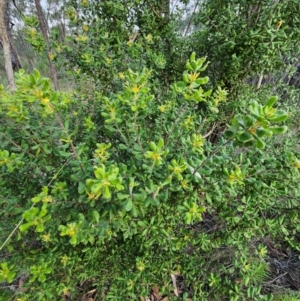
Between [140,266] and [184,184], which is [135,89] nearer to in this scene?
[184,184]

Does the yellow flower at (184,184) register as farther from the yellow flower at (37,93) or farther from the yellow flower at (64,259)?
the yellow flower at (64,259)

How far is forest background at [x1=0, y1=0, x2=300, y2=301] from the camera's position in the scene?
777 millimetres

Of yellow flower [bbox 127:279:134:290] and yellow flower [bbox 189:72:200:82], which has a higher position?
yellow flower [bbox 189:72:200:82]

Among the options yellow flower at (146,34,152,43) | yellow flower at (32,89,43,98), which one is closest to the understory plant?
yellow flower at (32,89,43,98)

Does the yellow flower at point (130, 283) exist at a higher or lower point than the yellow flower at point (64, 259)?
lower

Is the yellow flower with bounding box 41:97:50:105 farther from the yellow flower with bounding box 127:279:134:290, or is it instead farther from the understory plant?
the yellow flower with bounding box 127:279:134:290

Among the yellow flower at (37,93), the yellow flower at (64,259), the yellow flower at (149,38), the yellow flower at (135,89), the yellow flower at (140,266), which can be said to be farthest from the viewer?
the yellow flower at (149,38)

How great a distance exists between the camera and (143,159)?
0.80 meters

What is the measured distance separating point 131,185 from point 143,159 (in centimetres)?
12

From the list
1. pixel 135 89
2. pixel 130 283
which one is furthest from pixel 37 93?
pixel 130 283

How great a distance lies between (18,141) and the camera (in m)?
1.06

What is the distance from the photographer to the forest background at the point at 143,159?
777 mm

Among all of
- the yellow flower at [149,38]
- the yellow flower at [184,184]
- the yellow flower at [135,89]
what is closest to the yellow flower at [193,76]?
the yellow flower at [135,89]

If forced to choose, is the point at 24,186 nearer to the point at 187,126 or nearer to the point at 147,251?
the point at 147,251
